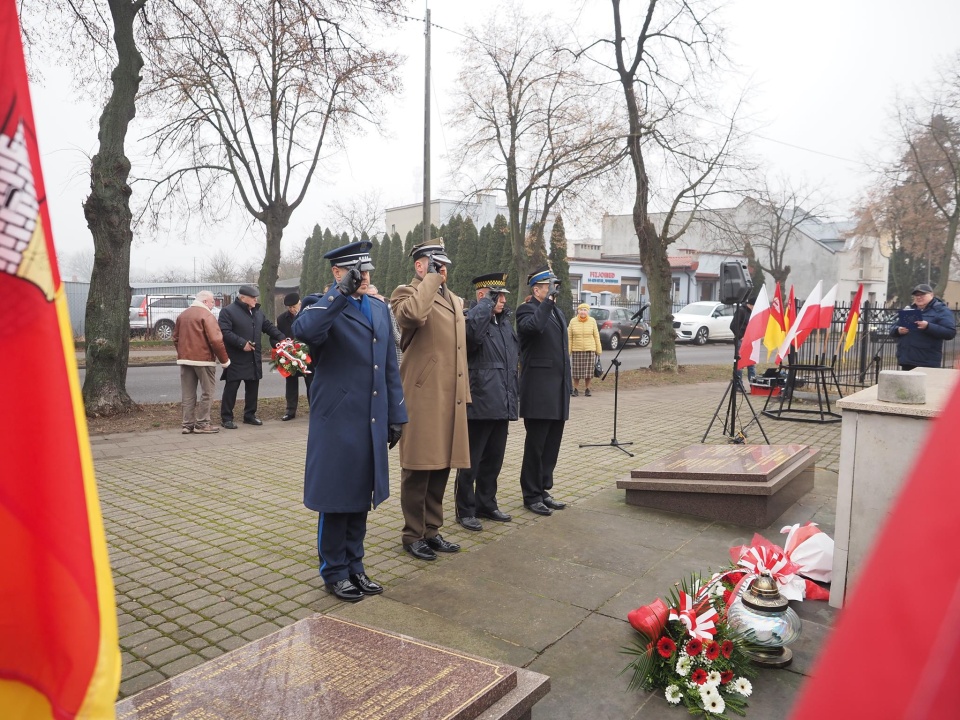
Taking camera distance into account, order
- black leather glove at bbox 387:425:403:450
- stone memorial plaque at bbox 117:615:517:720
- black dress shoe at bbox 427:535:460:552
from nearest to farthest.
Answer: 1. stone memorial plaque at bbox 117:615:517:720
2. black leather glove at bbox 387:425:403:450
3. black dress shoe at bbox 427:535:460:552

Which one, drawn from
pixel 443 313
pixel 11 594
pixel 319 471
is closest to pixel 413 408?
pixel 443 313

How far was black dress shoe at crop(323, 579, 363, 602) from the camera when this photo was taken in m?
4.34

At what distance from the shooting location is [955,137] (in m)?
24.2

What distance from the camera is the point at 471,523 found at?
580 cm

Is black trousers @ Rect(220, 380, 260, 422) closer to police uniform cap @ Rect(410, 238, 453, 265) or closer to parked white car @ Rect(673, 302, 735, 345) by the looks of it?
police uniform cap @ Rect(410, 238, 453, 265)

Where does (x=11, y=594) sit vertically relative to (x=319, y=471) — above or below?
above

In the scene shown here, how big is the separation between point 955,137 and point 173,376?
82.9ft

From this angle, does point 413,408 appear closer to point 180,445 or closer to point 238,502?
point 238,502

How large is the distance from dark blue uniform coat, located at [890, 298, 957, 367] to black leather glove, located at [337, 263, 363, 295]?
372 inches

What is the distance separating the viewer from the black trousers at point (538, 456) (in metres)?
6.30

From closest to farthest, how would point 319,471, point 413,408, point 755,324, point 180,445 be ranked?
point 319,471 < point 413,408 < point 180,445 < point 755,324

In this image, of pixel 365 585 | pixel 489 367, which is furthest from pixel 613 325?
pixel 365 585

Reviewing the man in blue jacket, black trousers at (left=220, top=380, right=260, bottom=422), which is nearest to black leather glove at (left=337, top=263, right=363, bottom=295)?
the man in blue jacket

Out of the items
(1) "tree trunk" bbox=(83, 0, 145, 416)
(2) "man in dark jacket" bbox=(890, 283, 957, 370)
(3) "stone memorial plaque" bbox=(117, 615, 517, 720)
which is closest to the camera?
(3) "stone memorial plaque" bbox=(117, 615, 517, 720)
